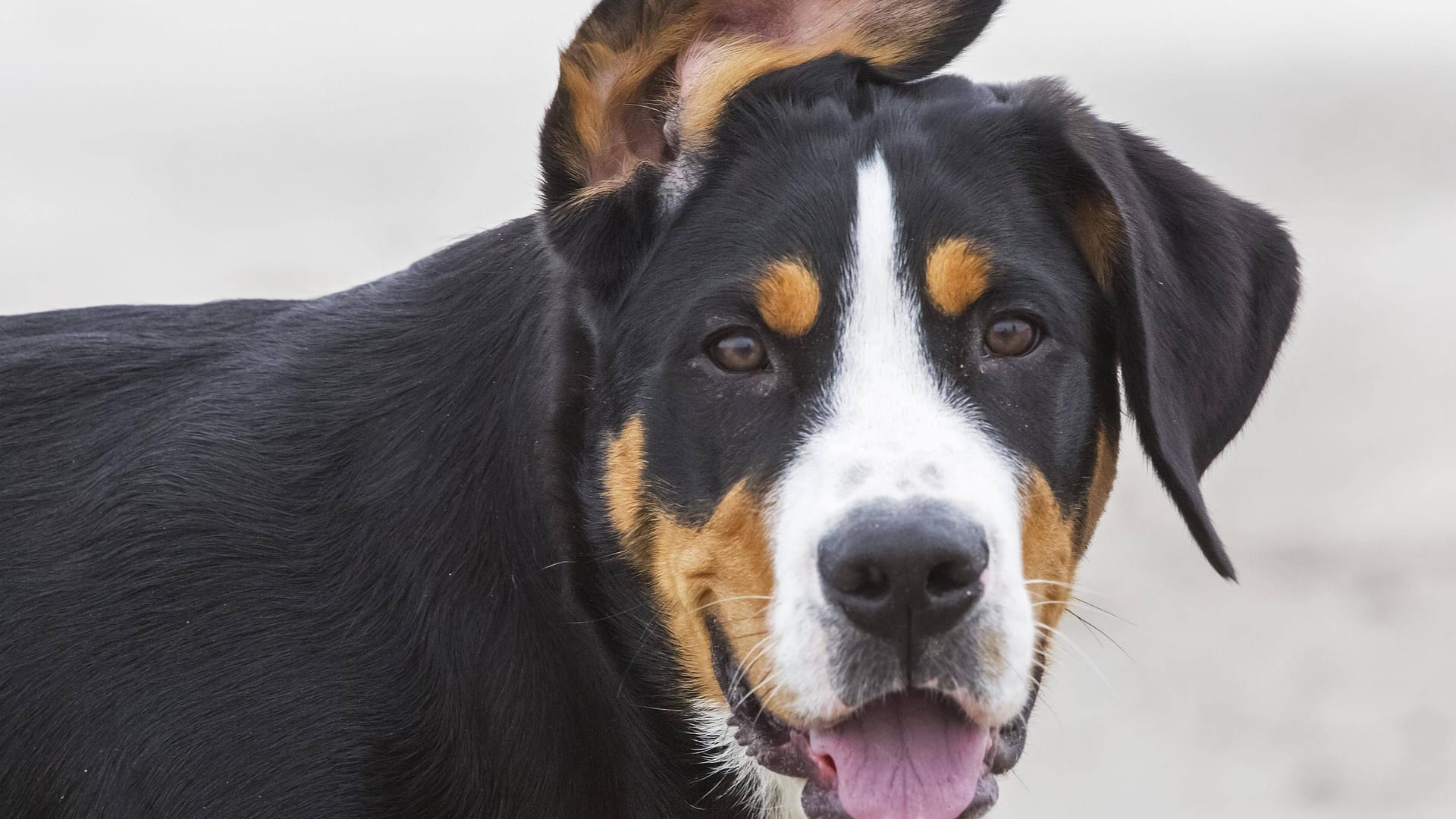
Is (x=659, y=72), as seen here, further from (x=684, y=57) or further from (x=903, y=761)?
(x=903, y=761)

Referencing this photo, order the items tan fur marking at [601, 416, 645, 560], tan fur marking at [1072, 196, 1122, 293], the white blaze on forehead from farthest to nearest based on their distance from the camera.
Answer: tan fur marking at [1072, 196, 1122, 293]
tan fur marking at [601, 416, 645, 560]
the white blaze on forehead

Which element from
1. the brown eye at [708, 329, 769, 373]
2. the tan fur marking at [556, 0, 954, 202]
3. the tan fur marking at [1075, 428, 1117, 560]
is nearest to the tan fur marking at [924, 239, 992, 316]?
the brown eye at [708, 329, 769, 373]

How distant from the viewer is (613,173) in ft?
11.1

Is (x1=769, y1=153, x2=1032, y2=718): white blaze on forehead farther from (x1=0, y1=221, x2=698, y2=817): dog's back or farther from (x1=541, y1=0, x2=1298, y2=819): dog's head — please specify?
(x1=0, y1=221, x2=698, y2=817): dog's back

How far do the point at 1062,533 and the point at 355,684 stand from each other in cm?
136

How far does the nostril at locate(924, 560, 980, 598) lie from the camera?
2.77m

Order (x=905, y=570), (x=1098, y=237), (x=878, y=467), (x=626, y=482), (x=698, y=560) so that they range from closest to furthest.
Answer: (x=905, y=570) → (x=878, y=467) → (x=698, y=560) → (x=626, y=482) → (x=1098, y=237)

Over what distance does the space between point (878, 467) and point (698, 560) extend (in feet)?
1.47

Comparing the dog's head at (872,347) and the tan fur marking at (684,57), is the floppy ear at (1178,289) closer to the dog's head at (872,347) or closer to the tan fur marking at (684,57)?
the dog's head at (872,347)

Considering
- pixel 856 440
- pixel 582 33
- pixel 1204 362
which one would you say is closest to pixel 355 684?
pixel 856 440

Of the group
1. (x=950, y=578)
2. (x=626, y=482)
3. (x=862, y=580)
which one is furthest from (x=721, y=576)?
(x=950, y=578)

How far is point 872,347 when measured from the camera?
3.03 metres

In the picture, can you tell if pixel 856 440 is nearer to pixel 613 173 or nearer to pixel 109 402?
pixel 613 173

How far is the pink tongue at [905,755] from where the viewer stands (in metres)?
3.05
